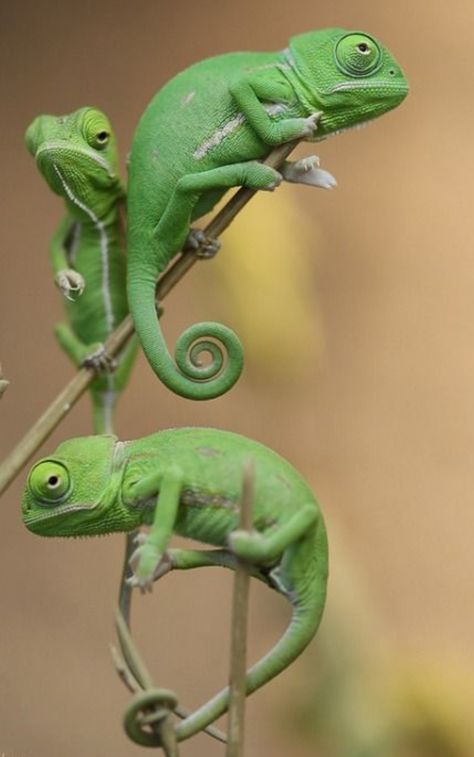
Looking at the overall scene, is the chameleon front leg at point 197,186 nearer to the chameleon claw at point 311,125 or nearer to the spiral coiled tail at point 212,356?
the chameleon claw at point 311,125

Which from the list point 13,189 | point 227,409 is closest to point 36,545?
point 227,409

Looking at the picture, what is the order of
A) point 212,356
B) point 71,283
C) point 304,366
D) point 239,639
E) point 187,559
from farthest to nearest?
1. point 304,366
2. point 71,283
3. point 212,356
4. point 187,559
5. point 239,639

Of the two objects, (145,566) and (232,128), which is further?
(232,128)

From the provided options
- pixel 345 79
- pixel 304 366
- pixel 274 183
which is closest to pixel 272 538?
pixel 274 183

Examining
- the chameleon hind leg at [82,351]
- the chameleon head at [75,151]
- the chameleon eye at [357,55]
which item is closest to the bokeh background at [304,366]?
the chameleon hind leg at [82,351]

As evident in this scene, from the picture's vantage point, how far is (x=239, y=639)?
74cm

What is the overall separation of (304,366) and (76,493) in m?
1.76

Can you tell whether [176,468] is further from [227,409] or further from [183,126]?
[227,409]

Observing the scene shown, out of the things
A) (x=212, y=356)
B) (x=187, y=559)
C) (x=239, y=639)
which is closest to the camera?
(x=239, y=639)

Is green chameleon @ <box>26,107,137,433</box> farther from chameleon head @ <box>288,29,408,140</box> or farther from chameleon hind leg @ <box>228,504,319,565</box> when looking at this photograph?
chameleon hind leg @ <box>228,504,319,565</box>

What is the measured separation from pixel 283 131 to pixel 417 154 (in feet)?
5.60

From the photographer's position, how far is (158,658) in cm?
259

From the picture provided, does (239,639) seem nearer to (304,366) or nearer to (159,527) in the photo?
(159,527)

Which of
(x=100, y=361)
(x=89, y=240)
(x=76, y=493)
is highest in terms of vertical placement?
(x=89, y=240)
